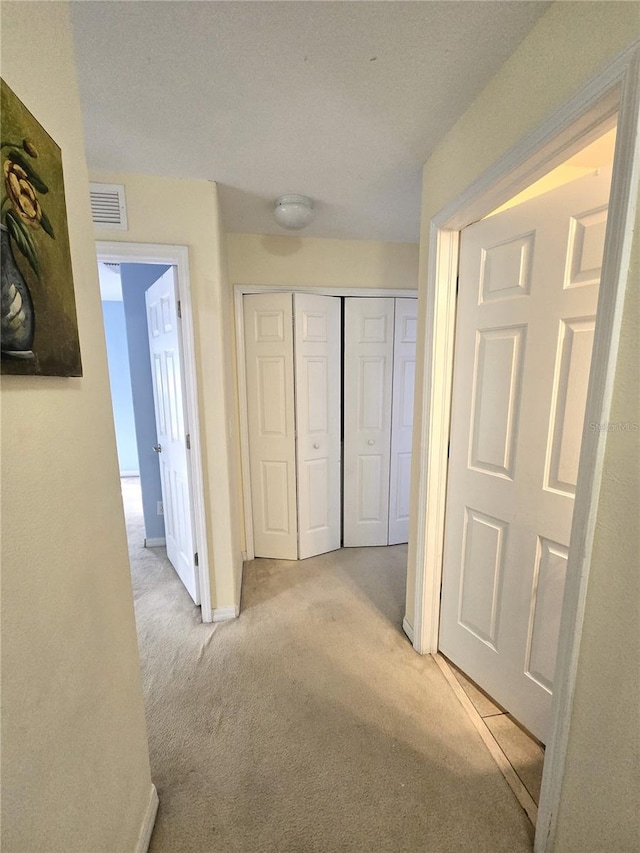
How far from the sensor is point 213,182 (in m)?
1.73

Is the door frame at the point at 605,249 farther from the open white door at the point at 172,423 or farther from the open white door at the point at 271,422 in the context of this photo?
the open white door at the point at 172,423

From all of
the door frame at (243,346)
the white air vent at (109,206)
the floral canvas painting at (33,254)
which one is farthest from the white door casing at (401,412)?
the floral canvas painting at (33,254)

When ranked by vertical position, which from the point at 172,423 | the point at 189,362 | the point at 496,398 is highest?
the point at 189,362

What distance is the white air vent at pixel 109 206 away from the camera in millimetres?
1642

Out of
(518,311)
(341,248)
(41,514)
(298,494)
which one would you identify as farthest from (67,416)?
(341,248)

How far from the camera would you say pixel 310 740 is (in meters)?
1.38

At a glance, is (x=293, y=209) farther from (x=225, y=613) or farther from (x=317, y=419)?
(x=225, y=613)

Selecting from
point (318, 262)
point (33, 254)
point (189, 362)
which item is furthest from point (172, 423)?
point (33, 254)

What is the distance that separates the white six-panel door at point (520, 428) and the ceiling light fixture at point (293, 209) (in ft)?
3.03

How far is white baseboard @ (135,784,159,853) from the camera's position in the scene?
1010 mm

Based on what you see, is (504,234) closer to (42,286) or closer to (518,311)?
(518,311)

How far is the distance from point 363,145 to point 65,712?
6.75 ft

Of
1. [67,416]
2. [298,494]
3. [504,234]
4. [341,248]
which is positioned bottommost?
[298,494]

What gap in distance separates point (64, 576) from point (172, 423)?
1.59 m
